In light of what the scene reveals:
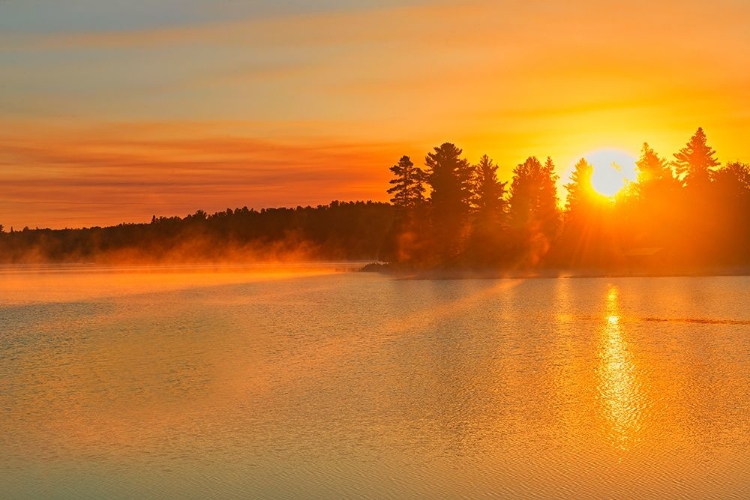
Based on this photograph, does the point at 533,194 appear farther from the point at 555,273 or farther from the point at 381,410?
the point at 381,410

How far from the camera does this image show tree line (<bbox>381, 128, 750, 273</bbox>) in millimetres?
87750

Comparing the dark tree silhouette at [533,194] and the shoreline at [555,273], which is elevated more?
the dark tree silhouette at [533,194]

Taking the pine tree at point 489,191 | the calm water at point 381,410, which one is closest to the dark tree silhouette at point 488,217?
the pine tree at point 489,191

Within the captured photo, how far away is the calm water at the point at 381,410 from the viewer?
1046cm

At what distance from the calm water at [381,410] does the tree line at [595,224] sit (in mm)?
60610

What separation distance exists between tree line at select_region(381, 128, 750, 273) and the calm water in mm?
60610

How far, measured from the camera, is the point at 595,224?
9500 centimetres

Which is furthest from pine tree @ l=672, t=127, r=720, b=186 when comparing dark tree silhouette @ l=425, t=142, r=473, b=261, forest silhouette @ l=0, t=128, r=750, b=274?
dark tree silhouette @ l=425, t=142, r=473, b=261

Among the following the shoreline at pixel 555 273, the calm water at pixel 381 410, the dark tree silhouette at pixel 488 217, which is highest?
the dark tree silhouette at pixel 488 217

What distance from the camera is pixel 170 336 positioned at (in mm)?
29000

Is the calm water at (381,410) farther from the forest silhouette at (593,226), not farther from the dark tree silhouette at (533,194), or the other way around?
the dark tree silhouette at (533,194)

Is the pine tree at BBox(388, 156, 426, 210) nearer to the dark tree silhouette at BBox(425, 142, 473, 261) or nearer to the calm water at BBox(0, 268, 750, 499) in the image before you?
the dark tree silhouette at BBox(425, 142, 473, 261)

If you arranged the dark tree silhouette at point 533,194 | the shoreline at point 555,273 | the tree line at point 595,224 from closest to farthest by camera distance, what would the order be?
the shoreline at point 555,273 < the tree line at point 595,224 < the dark tree silhouette at point 533,194

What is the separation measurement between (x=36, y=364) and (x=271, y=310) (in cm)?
1918
